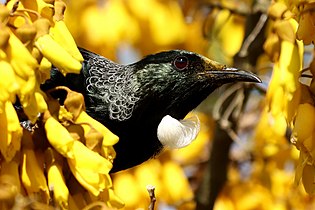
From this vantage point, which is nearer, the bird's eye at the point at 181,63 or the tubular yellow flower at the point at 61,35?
the tubular yellow flower at the point at 61,35

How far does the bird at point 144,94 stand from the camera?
2.89 metres

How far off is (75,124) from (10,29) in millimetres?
222

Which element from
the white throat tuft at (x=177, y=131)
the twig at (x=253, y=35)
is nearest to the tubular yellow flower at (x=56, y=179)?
the white throat tuft at (x=177, y=131)

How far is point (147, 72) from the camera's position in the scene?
2.98m

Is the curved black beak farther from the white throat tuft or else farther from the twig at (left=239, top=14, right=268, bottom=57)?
the twig at (left=239, top=14, right=268, bottom=57)

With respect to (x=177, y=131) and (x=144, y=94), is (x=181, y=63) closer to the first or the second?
(x=144, y=94)

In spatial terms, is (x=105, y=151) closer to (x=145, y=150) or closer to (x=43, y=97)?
(x=43, y=97)

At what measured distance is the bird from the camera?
2889mm

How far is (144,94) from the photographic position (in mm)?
2951

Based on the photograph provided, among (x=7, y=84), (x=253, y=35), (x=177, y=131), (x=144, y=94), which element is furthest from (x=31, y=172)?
(x=253, y=35)

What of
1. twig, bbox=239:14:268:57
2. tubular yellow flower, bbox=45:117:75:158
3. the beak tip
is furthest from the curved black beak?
tubular yellow flower, bbox=45:117:75:158

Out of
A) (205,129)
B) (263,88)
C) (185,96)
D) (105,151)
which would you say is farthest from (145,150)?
(205,129)

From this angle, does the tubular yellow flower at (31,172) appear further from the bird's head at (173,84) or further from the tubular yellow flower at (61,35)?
the bird's head at (173,84)

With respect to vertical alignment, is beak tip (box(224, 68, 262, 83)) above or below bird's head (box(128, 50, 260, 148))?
above
